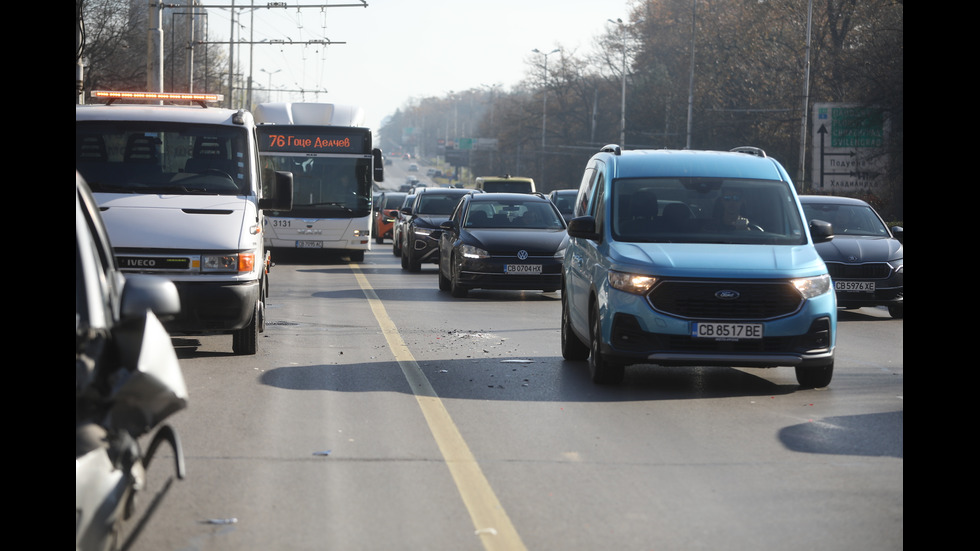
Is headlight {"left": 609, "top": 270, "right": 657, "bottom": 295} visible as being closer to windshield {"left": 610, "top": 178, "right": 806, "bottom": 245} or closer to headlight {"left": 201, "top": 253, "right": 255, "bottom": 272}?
windshield {"left": 610, "top": 178, "right": 806, "bottom": 245}

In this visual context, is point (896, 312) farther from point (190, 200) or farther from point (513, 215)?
point (190, 200)

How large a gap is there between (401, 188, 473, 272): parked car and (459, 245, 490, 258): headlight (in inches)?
248

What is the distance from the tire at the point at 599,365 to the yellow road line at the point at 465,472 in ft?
4.24

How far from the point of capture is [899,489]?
6.65m

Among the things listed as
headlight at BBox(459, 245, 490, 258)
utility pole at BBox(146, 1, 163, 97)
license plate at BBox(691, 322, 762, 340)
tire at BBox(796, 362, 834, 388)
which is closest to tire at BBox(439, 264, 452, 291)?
headlight at BBox(459, 245, 490, 258)

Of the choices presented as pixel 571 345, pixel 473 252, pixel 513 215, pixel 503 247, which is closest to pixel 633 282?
pixel 571 345

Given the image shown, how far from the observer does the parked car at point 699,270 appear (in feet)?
32.3
